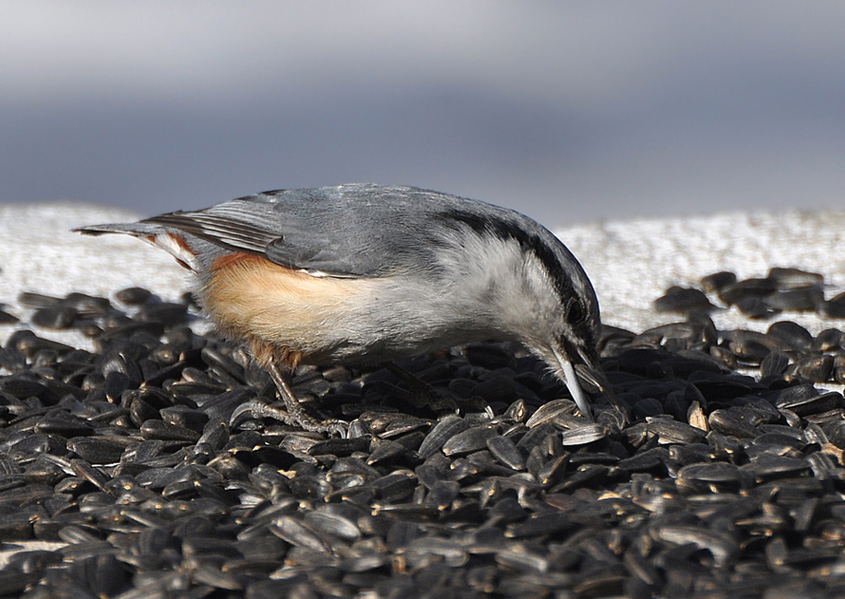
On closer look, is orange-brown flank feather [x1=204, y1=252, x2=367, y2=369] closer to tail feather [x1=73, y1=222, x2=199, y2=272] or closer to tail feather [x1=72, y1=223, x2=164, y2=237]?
tail feather [x1=73, y1=222, x2=199, y2=272]

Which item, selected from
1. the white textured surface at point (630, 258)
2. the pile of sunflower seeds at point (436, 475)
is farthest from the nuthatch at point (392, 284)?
the white textured surface at point (630, 258)

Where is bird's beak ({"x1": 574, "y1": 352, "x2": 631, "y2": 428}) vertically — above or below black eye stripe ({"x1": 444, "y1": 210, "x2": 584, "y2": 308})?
below

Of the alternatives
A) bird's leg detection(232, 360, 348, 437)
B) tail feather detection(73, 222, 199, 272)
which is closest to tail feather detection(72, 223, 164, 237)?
tail feather detection(73, 222, 199, 272)

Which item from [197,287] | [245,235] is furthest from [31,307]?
[245,235]

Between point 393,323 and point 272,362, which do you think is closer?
point 393,323

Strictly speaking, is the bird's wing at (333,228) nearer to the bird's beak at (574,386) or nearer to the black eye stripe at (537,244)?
the black eye stripe at (537,244)

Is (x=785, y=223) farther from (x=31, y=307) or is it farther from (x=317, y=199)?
(x=31, y=307)

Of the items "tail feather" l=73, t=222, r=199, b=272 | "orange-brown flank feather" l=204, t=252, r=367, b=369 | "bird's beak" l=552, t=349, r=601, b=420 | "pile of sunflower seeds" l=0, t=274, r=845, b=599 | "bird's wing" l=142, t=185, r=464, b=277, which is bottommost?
"pile of sunflower seeds" l=0, t=274, r=845, b=599
